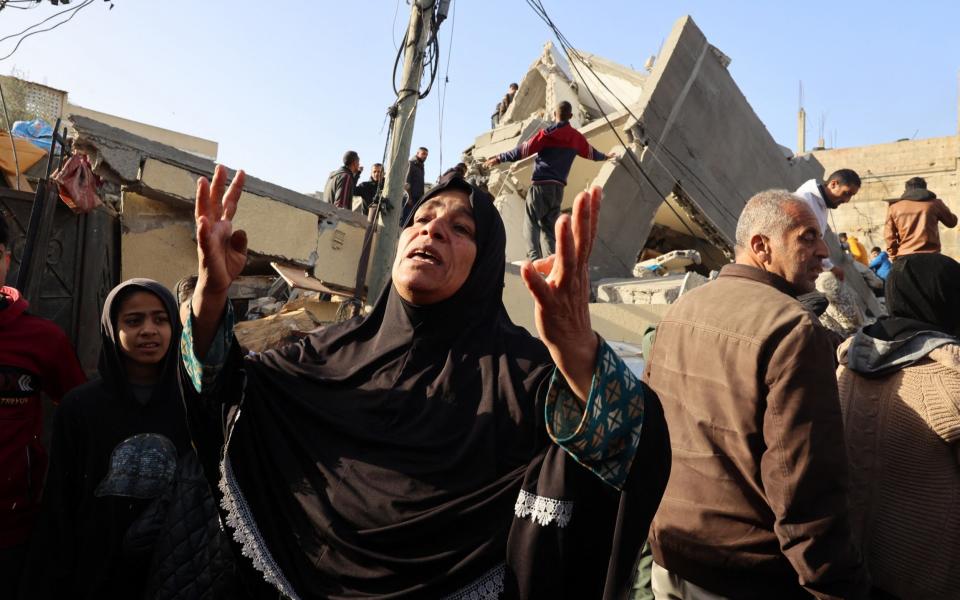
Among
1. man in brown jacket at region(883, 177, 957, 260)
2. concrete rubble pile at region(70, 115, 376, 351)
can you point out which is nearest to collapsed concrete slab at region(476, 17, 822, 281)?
concrete rubble pile at region(70, 115, 376, 351)

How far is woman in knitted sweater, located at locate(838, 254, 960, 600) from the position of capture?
1.94 meters

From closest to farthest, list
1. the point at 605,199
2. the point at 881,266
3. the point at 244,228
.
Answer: the point at 244,228 < the point at 605,199 < the point at 881,266

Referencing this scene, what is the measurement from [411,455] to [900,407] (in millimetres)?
1439

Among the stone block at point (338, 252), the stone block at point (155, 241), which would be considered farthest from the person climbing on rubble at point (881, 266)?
the stone block at point (155, 241)

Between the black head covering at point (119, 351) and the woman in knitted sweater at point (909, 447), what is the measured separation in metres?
2.20

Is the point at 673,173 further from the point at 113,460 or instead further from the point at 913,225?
the point at 113,460

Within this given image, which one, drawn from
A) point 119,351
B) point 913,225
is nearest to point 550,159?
point 913,225

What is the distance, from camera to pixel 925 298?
2232mm

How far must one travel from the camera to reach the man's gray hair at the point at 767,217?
2.24m

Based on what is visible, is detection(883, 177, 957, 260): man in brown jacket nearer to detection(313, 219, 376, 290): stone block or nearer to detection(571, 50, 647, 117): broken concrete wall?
detection(313, 219, 376, 290): stone block

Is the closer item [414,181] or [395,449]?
[395,449]

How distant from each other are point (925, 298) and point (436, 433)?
65.3 inches

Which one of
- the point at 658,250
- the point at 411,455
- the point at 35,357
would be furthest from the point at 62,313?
the point at 658,250

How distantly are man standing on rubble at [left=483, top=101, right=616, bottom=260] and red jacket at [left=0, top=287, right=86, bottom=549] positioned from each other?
4.59 meters
